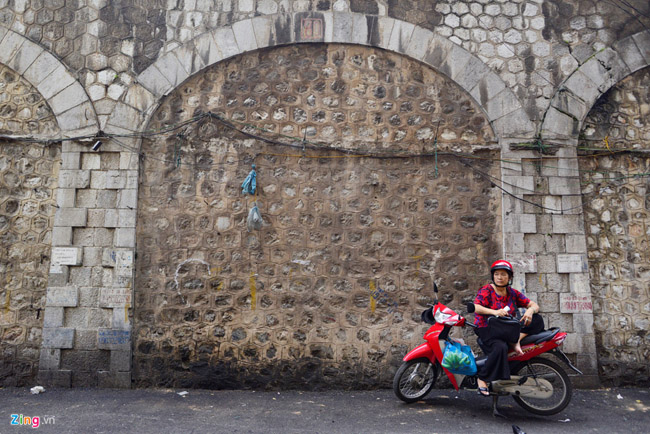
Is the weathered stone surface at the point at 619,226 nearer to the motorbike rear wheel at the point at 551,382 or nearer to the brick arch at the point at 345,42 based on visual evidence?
the brick arch at the point at 345,42

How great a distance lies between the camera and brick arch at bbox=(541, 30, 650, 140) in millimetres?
6418

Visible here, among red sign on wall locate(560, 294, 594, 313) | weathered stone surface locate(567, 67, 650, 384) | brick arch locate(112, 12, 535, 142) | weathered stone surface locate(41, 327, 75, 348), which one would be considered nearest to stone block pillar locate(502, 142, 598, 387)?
red sign on wall locate(560, 294, 594, 313)

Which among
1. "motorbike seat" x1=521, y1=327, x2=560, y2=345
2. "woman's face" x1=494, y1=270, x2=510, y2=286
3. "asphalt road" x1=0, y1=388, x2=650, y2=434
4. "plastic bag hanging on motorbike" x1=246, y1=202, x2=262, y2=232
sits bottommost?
"asphalt road" x1=0, y1=388, x2=650, y2=434

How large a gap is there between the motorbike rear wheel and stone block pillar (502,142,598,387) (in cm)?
128

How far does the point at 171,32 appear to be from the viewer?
6473mm

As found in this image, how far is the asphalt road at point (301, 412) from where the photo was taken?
179 inches

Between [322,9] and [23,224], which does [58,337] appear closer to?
[23,224]

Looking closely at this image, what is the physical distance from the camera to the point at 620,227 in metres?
6.38

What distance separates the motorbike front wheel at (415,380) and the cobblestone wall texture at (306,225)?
0.90 m

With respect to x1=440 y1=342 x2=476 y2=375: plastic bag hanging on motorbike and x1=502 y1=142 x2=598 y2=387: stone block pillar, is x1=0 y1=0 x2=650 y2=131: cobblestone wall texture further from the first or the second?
x1=440 y1=342 x2=476 y2=375: plastic bag hanging on motorbike

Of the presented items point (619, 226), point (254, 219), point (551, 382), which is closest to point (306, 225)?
point (254, 219)

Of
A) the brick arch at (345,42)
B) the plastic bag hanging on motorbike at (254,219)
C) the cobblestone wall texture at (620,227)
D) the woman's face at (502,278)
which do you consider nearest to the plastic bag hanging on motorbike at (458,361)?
the woman's face at (502,278)

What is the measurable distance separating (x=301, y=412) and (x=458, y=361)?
1.68 metres

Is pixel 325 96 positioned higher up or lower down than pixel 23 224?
higher up
